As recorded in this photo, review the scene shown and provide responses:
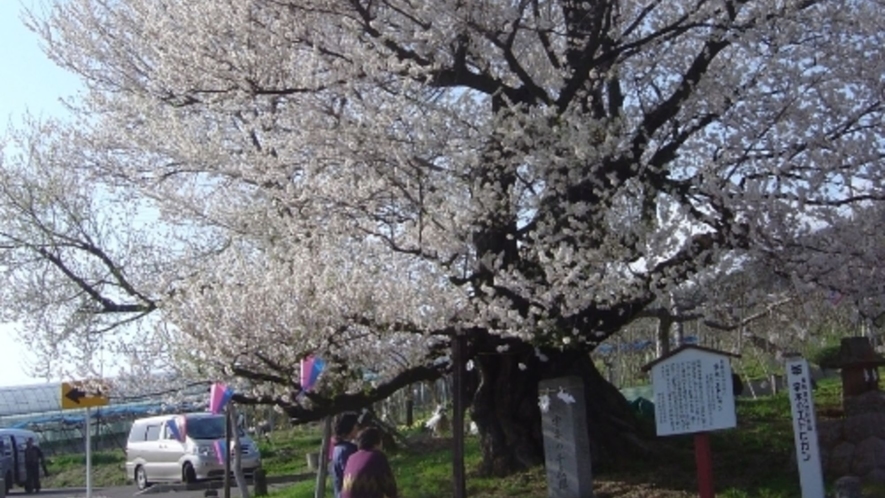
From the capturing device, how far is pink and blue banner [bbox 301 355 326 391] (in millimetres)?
10500

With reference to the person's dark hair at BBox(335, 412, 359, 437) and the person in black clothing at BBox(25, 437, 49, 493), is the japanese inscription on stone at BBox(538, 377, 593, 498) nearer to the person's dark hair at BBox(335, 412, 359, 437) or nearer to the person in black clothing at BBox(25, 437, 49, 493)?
the person's dark hair at BBox(335, 412, 359, 437)

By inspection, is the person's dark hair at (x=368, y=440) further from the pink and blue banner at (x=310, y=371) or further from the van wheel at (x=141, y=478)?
the van wheel at (x=141, y=478)

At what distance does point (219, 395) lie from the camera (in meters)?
11.8

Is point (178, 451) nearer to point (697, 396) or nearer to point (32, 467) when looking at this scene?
point (32, 467)

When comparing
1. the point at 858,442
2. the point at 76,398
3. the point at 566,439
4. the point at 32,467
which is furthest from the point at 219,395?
the point at 32,467

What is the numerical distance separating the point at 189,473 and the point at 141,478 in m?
2.11

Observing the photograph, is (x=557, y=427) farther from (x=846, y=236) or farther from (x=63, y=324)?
(x=63, y=324)

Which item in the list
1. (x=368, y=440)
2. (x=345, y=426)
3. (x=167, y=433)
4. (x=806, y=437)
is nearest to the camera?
(x=368, y=440)

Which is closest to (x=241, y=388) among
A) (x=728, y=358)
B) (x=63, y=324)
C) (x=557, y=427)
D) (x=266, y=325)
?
(x=266, y=325)

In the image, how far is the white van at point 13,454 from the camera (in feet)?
96.2

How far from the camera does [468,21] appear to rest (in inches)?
397

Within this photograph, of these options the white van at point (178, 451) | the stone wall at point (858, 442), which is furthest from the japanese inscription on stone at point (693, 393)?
the white van at point (178, 451)

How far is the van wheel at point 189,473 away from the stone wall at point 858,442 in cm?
1743

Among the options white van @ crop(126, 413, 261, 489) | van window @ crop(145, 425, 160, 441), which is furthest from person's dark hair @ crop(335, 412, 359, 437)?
van window @ crop(145, 425, 160, 441)
